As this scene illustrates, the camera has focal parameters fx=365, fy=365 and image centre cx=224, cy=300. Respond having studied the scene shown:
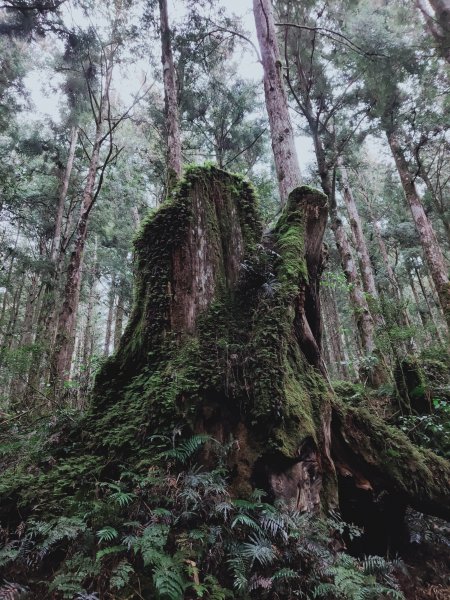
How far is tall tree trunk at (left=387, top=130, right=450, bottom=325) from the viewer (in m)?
10.1

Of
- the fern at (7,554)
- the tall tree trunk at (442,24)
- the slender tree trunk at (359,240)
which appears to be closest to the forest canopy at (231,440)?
the fern at (7,554)

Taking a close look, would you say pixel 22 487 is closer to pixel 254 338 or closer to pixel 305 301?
pixel 254 338

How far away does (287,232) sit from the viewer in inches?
194

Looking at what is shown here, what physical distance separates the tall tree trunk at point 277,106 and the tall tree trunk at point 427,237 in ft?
18.4

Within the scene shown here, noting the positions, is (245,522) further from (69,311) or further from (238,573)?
(69,311)

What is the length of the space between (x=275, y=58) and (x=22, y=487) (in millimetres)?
8925

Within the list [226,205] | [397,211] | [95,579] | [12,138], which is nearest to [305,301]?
[226,205]

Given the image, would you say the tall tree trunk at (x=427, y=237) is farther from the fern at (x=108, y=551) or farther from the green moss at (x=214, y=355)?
the fern at (x=108, y=551)

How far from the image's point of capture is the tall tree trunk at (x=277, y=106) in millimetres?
7172

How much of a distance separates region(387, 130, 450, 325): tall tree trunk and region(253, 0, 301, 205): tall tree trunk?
18.4ft

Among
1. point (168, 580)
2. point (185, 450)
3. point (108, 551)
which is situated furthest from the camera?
point (185, 450)

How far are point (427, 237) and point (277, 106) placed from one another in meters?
6.81

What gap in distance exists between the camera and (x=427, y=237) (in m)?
11.4

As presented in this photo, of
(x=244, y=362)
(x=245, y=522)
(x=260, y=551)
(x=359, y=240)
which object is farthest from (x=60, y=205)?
(x=260, y=551)
